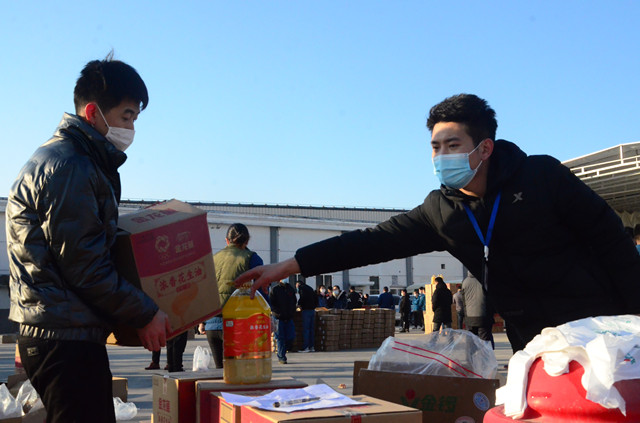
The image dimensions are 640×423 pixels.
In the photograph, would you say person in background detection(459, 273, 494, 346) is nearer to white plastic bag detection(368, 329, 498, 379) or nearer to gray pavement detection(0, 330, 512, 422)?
gray pavement detection(0, 330, 512, 422)

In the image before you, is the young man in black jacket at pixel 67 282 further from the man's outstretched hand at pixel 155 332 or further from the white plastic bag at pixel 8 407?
the white plastic bag at pixel 8 407

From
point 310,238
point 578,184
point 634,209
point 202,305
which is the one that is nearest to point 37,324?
point 202,305

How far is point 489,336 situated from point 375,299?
2344cm

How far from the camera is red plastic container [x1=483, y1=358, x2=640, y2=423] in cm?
190

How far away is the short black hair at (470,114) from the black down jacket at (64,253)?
1697 mm

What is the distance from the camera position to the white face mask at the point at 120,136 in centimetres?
296

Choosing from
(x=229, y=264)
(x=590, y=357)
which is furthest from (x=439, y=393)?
(x=229, y=264)

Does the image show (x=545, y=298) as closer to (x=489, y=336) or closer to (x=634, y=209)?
(x=489, y=336)

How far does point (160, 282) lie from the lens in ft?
9.66

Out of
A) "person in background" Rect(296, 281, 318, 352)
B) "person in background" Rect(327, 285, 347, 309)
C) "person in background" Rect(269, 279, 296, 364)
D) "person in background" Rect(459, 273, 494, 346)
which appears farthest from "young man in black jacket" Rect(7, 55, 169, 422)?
"person in background" Rect(327, 285, 347, 309)

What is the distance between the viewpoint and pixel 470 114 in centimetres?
335

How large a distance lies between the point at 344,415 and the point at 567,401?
80cm

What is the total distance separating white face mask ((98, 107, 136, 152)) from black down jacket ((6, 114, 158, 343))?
24cm

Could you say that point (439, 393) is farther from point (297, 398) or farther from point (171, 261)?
point (171, 261)
